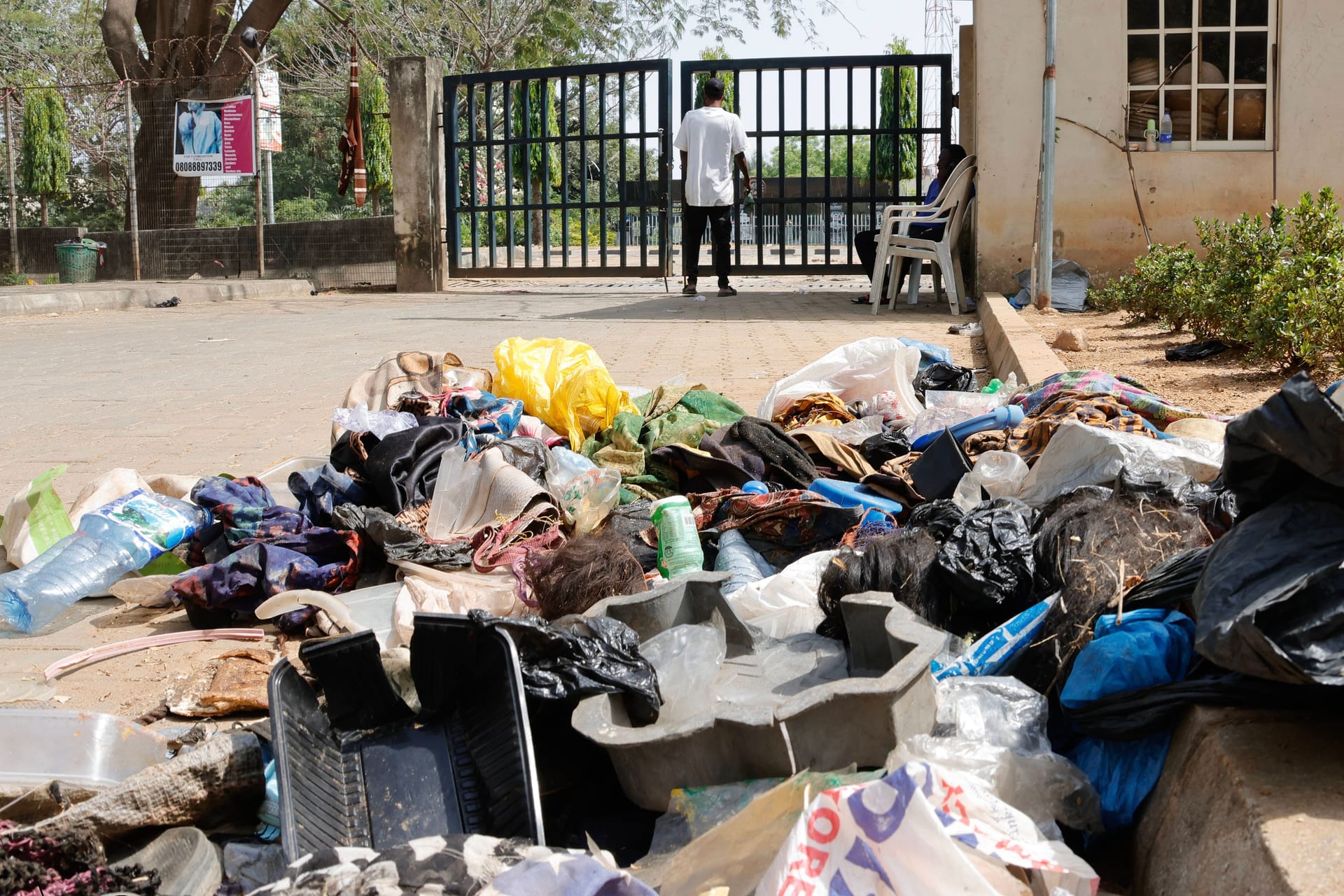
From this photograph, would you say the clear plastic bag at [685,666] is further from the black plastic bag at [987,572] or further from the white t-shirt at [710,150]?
the white t-shirt at [710,150]

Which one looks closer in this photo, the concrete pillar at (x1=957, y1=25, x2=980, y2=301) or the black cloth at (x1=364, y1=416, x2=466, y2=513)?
the black cloth at (x1=364, y1=416, x2=466, y2=513)

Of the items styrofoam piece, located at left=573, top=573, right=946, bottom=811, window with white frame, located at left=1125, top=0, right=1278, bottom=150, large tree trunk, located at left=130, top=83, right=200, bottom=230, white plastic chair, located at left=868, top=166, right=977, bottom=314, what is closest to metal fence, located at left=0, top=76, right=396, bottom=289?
large tree trunk, located at left=130, top=83, right=200, bottom=230

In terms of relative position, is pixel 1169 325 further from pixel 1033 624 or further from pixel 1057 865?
pixel 1057 865

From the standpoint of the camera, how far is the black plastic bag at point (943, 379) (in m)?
5.27

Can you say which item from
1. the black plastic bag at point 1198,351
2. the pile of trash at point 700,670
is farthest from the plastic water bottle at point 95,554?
the black plastic bag at point 1198,351

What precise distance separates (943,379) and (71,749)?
3979 mm

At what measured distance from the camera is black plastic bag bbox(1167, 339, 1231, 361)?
6090mm

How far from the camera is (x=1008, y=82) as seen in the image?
9938 mm

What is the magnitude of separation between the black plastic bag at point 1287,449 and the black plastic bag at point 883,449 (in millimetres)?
2145

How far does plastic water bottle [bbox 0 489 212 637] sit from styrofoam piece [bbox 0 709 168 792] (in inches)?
42.9

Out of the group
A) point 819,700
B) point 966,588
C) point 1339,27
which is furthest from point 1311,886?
point 1339,27

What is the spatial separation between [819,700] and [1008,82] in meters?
9.12

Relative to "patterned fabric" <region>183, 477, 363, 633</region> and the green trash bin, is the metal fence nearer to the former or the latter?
the green trash bin

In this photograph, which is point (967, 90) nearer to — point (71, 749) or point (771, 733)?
point (771, 733)
